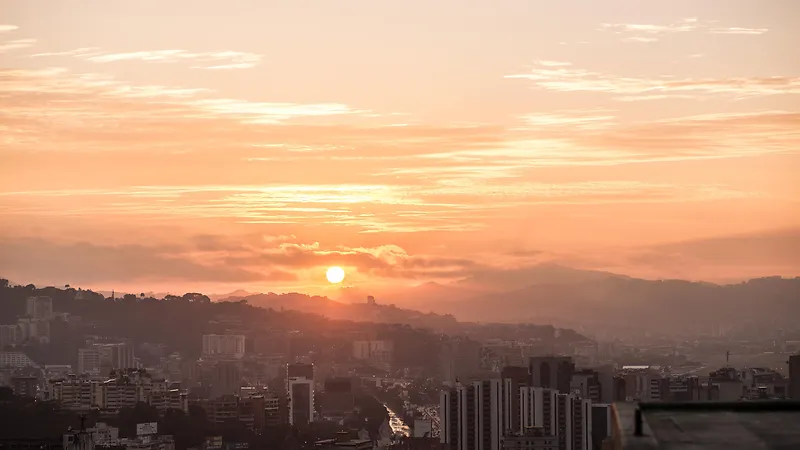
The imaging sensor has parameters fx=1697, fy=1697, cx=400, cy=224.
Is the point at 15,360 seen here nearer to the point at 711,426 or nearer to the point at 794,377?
the point at 794,377

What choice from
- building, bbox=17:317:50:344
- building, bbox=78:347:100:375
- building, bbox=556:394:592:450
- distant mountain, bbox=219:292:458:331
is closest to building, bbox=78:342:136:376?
building, bbox=78:347:100:375

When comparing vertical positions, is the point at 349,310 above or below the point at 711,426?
above

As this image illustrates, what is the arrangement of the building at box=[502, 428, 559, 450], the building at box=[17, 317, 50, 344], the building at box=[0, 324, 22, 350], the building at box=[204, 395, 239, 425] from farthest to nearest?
1. the building at box=[17, 317, 50, 344]
2. the building at box=[0, 324, 22, 350]
3. the building at box=[204, 395, 239, 425]
4. the building at box=[502, 428, 559, 450]

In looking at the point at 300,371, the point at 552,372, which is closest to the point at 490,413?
the point at 552,372

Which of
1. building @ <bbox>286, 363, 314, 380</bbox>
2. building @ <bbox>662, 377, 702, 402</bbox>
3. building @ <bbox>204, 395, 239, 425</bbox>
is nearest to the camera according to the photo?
building @ <bbox>662, 377, 702, 402</bbox>

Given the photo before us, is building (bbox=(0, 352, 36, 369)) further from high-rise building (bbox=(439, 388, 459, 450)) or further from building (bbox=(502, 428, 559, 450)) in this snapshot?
building (bbox=(502, 428, 559, 450))

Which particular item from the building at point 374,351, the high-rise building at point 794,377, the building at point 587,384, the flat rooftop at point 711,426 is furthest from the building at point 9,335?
the flat rooftop at point 711,426

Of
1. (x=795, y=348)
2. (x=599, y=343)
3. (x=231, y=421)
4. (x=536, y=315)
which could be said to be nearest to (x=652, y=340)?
(x=599, y=343)

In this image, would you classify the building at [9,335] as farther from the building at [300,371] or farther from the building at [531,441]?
the building at [531,441]
